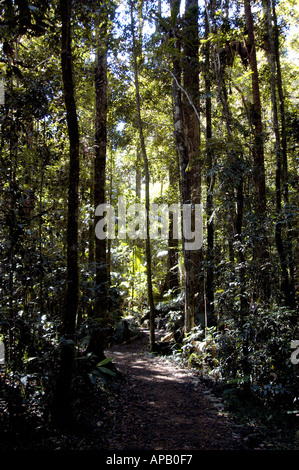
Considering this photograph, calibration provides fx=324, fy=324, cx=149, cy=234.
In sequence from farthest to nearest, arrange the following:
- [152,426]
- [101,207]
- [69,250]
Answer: [101,207], [152,426], [69,250]

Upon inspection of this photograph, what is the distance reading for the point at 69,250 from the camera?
432cm

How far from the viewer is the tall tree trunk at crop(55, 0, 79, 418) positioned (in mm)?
4141

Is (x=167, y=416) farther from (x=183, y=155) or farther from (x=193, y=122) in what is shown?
Result: (x=193, y=122)

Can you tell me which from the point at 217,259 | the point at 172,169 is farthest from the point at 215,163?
the point at 172,169

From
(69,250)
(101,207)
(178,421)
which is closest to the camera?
(69,250)

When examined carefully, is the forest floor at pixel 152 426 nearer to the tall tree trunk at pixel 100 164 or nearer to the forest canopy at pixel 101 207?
the forest canopy at pixel 101 207

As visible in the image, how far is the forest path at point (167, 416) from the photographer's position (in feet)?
13.4

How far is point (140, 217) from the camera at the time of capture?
18.3 metres

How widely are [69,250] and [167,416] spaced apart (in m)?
3.05

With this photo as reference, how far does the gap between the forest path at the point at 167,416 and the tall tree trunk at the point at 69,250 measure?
91cm

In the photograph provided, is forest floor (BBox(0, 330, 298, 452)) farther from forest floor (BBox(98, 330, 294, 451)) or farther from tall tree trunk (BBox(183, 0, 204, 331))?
tall tree trunk (BBox(183, 0, 204, 331))

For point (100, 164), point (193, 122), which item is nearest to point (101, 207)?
point (100, 164)

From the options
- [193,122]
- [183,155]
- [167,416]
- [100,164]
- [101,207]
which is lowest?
[167,416]

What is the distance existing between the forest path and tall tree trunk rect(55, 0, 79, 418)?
913mm
